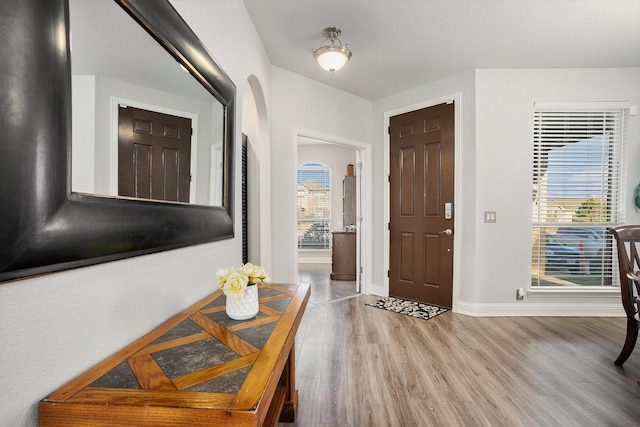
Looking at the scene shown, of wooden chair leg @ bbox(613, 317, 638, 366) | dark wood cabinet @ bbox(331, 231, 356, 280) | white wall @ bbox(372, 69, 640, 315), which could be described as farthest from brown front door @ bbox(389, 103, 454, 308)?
wooden chair leg @ bbox(613, 317, 638, 366)

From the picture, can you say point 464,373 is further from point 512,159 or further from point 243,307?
point 512,159

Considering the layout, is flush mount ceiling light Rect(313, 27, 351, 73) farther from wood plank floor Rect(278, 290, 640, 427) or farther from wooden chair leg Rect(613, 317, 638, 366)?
wooden chair leg Rect(613, 317, 638, 366)

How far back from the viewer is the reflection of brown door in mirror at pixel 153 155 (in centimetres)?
91

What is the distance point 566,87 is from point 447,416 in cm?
364

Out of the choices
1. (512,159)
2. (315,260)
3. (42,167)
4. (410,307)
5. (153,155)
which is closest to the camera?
(42,167)

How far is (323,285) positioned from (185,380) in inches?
162

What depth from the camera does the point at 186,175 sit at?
4.17ft

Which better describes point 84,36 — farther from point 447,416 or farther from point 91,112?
point 447,416

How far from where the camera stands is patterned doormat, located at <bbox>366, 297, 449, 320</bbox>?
3.34 meters

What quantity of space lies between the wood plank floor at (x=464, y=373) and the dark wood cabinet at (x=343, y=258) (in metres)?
1.89

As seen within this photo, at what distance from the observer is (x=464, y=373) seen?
2.11 meters

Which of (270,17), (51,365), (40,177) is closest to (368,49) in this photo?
(270,17)

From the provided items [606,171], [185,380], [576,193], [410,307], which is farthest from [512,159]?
[185,380]

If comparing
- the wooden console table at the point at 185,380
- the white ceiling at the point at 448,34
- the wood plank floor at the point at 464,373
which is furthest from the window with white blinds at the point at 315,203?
the wooden console table at the point at 185,380
